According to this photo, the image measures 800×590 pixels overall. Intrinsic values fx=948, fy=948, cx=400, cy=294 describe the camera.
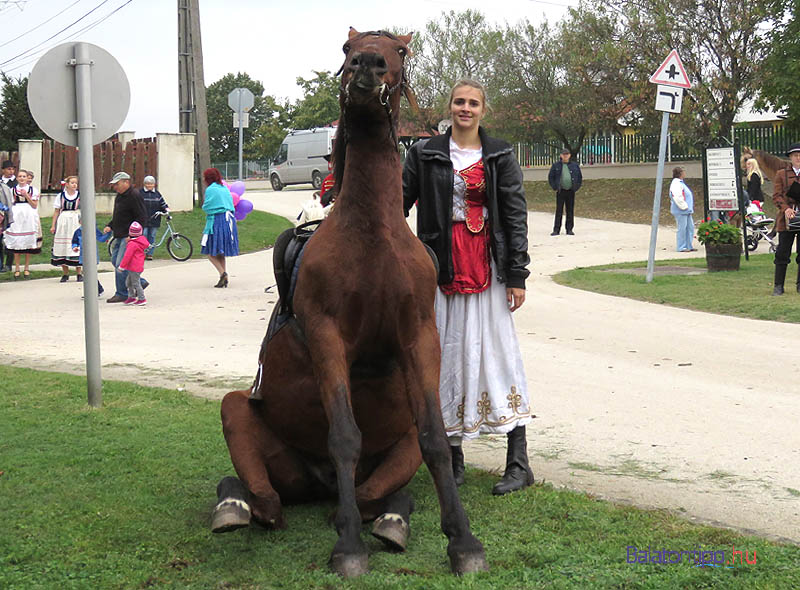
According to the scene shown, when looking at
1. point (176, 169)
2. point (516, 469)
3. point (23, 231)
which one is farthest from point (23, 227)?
point (516, 469)

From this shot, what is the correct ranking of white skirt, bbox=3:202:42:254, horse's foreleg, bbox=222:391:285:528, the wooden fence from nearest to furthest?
horse's foreleg, bbox=222:391:285:528 < white skirt, bbox=3:202:42:254 < the wooden fence

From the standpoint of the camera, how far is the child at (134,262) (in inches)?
543

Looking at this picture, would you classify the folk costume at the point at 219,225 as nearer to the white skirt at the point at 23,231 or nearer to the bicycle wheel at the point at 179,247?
the white skirt at the point at 23,231

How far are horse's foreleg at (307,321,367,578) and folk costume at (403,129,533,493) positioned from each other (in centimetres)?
125

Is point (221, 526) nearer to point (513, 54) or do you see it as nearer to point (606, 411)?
point (606, 411)

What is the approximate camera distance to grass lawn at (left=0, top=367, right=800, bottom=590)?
368 cm

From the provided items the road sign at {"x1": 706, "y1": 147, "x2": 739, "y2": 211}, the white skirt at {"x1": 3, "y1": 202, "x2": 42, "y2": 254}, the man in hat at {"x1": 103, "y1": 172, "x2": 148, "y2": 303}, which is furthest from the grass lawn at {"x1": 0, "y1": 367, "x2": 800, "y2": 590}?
the road sign at {"x1": 706, "y1": 147, "x2": 739, "y2": 211}

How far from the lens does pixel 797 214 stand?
1274 centimetres

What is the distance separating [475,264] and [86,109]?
13.0ft

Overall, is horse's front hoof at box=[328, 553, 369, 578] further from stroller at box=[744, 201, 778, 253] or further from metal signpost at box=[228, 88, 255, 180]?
metal signpost at box=[228, 88, 255, 180]

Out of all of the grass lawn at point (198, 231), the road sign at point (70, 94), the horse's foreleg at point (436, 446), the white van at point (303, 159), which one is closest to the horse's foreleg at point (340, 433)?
the horse's foreleg at point (436, 446)

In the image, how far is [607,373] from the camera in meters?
8.37

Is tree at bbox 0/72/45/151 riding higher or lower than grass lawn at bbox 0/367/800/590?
higher

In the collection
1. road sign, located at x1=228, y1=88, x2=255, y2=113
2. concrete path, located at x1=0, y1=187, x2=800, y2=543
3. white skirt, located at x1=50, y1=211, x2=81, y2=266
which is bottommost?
concrete path, located at x1=0, y1=187, x2=800, y2=543
